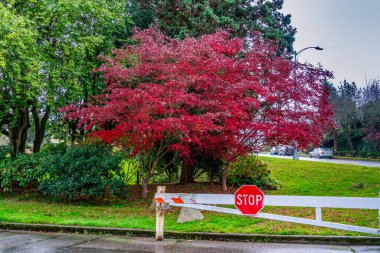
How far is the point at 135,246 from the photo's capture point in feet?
24.1

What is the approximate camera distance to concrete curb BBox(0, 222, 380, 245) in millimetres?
7578

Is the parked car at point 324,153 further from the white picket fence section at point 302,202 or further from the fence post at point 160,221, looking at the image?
the fence post at point 160,221

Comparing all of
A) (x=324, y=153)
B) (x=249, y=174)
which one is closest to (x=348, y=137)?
(x=324, y=153)

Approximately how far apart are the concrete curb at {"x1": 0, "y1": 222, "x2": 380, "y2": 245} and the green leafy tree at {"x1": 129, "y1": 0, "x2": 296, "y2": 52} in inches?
366

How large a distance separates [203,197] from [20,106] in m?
9.42

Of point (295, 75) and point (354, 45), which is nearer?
point (295, 75)

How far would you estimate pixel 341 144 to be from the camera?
2012 inches

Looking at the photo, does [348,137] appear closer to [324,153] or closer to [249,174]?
[324,153]

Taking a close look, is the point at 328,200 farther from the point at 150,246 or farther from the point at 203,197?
the point at 150,246

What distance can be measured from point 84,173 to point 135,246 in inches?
224

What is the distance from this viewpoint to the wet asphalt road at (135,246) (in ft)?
23.0

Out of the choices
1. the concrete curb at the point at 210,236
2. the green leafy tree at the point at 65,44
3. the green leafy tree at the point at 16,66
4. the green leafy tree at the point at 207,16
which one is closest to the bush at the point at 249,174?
the green leafy tree at the point at 207,16

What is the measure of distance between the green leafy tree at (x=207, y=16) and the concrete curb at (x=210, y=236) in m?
9.29

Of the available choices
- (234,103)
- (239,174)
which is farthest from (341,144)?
(234,103)
